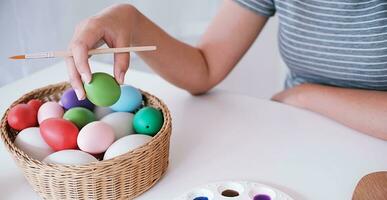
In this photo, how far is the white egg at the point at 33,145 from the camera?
26.1 inches

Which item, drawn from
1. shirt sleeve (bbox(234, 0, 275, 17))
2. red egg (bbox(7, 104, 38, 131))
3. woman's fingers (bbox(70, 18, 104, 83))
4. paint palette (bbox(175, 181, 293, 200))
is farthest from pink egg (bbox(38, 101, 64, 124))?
shirt sleeve (bbox(234, 0, 275, 17))

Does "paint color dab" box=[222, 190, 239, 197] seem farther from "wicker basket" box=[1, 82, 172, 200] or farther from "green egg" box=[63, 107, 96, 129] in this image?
"green egg" box=[63, 107, 96, 129]

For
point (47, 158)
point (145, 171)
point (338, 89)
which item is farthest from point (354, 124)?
point (47, 158)

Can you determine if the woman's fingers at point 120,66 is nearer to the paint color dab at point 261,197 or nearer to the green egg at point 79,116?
the green egg at point 79,116

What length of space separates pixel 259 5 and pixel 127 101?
361mm

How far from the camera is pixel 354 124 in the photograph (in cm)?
82

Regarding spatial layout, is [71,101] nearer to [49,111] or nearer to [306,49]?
[49,111]

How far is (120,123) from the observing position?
28.2 inches

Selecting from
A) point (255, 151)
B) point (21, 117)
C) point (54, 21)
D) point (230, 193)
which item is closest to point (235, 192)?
point (230, 193)

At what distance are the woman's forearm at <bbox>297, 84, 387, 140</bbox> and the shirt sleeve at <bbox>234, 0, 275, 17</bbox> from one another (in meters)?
0.18

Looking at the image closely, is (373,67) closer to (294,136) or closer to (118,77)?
(294,136)

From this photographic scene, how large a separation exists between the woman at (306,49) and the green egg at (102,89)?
8cm

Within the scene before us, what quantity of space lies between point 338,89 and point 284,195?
0.32 metres

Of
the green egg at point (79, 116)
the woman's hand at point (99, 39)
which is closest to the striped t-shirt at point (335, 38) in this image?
the woman's hand at point (99, 39)
